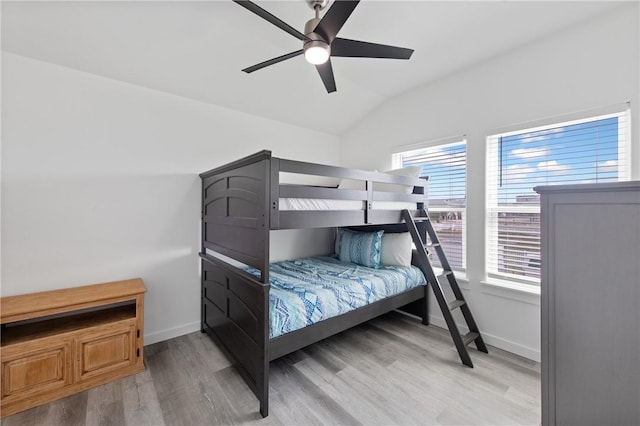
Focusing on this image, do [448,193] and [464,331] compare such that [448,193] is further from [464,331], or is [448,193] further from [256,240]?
[256,240]

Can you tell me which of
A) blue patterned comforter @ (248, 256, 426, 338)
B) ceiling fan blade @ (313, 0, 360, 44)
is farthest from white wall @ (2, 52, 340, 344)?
ceiling fan blade @ (313, 0, 360, 44)

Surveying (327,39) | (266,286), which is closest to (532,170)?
(327,39)

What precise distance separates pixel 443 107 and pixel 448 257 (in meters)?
1.61

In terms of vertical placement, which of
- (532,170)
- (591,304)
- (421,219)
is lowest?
(591,304)

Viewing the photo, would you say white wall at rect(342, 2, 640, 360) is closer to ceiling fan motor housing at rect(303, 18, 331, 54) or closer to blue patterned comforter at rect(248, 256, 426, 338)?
blue patterned comforter at rect(248, 256, 426, 338)

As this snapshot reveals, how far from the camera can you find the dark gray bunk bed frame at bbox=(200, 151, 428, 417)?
1732 mm

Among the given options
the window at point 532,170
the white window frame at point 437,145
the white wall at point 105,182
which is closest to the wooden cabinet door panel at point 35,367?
the white wall at point 105,182

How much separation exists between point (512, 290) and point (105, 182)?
12.0 feet

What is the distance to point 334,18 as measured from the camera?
54.7 inches

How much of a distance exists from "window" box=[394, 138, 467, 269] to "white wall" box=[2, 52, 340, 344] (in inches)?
86.7

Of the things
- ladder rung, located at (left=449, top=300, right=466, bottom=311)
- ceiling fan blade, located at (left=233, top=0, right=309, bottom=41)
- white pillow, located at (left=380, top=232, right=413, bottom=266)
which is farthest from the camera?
white pillow, located at (left=380, top=232, right=413, bottom=266)

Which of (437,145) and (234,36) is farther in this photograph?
(437,145)

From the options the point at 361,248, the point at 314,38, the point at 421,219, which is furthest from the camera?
the point at 361,248

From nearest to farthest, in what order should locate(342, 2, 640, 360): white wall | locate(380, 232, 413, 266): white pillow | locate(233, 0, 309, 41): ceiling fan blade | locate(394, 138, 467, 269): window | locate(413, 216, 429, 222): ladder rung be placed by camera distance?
1. locate(233, 0, 309, 41): ceiling fan blade
2. locate(342, 2, 640, 360): white wall
3. locate(413, 216, 429, 222): ladder rung
4. locate(394, 138, 467, 269): window
5. locate(380, 232, 413, 266): white pillow
